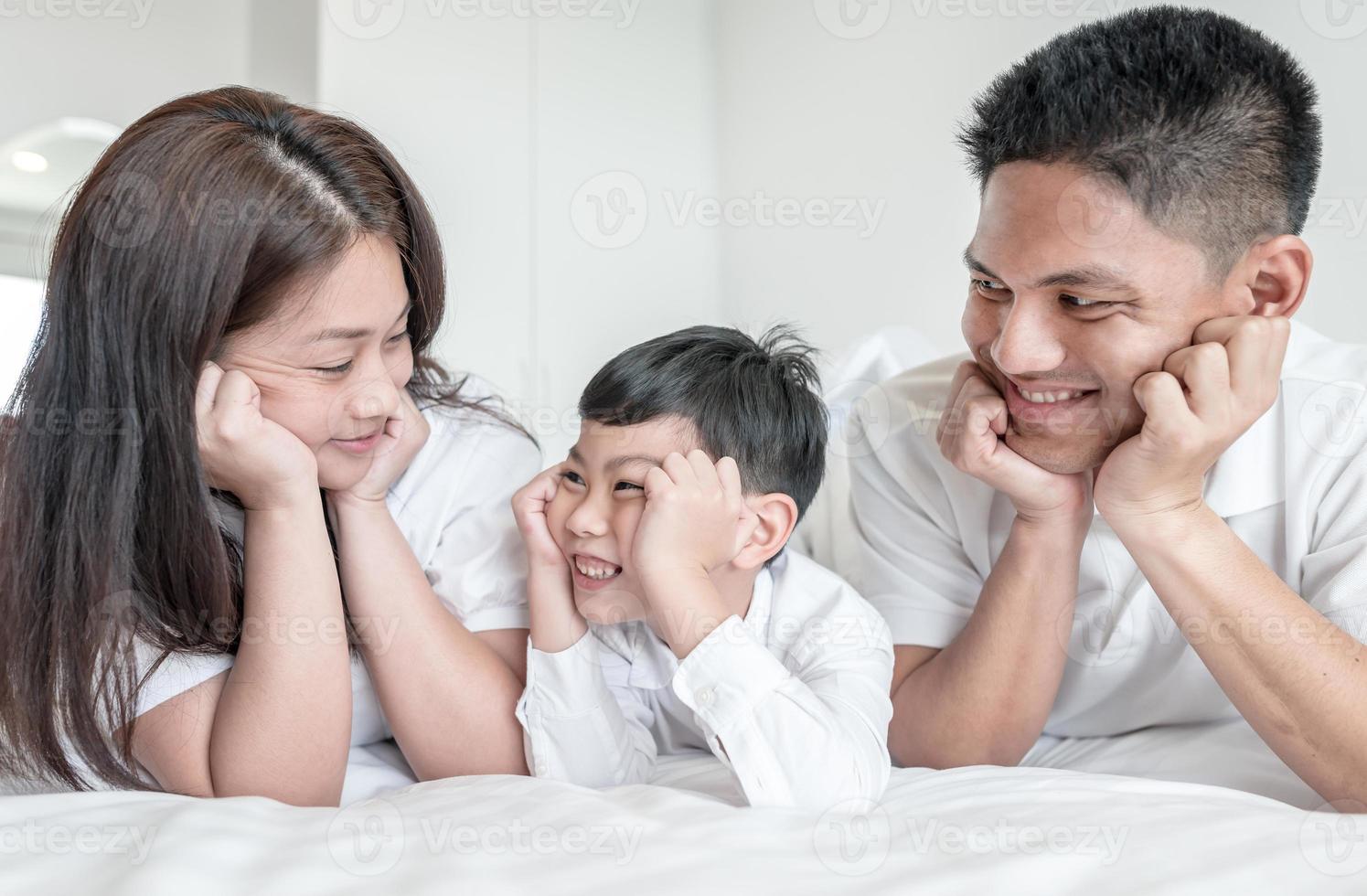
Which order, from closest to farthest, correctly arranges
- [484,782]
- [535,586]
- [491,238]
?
[484,782] < [535,586] < [491,238]

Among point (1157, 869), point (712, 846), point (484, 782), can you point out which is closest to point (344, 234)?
point (484, 782)

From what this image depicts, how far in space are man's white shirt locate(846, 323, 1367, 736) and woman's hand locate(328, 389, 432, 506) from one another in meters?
0.62

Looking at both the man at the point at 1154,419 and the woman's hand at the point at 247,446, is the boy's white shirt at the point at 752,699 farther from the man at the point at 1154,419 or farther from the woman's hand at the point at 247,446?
the woman's hand at the point at 247,446

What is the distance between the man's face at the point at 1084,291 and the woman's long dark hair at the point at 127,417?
27.0 inches

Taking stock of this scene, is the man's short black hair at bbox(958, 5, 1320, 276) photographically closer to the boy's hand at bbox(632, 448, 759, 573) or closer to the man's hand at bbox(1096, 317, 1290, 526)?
the man's hand at bbox(1096, 317, 1290, 526)

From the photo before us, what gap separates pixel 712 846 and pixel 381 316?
0.63 metres

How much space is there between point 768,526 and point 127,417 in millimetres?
680

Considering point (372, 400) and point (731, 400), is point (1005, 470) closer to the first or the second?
point (731, 400)

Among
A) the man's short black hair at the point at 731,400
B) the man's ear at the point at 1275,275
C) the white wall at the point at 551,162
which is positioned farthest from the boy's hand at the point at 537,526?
the white wall at the point at 551,162

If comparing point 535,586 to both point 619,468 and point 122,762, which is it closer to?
point 619,468

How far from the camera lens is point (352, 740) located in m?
1.34

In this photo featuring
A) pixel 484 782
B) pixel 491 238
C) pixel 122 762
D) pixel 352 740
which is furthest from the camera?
pixel 491 238

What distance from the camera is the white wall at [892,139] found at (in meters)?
1.87

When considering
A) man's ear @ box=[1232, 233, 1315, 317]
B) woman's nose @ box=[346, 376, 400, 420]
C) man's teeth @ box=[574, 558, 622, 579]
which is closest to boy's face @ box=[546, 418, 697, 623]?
man's teeth @ box=[574, 558, 622, 579]
